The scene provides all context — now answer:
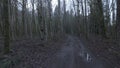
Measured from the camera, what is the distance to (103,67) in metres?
6.84

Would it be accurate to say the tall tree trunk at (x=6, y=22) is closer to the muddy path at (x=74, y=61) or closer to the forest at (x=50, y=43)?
the forest at (x=50, y=43)

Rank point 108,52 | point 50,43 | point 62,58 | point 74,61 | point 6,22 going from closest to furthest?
point 74,61 < point 6,22 < point 62,58 < point 108,52 < point 50,43

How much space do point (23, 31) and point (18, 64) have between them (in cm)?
2764

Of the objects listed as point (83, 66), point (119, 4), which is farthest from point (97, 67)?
point (119, 4)

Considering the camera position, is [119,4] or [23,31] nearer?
[119,4]

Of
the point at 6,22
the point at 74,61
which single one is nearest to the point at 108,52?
the point at 74,61

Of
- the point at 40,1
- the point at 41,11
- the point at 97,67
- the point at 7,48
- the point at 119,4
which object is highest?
the point at 40,1

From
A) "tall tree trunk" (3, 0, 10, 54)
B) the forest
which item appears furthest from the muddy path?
"tall tree trunk" (3, 0, 10, 54)

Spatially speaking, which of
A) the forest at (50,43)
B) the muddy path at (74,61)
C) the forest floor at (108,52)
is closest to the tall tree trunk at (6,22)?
the forest at (50,43)

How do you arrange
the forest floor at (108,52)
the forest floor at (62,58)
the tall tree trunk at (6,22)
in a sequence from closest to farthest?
the forest floor at (62,58) → the forest floor at (108,52) → the tall tree trunk at (6,22)

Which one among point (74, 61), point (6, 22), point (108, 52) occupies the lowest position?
point (74, 61)

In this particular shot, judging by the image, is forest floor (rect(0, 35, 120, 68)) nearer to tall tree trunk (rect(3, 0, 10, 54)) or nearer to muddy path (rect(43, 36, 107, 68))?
muddy path (rect(43, 36, 107, 68))

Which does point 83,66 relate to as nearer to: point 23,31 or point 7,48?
point 7,48

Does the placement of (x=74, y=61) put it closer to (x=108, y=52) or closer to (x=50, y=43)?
(x=108, y=52)
